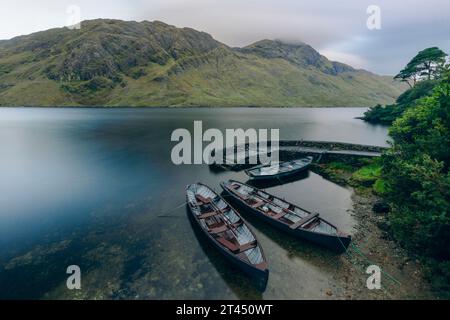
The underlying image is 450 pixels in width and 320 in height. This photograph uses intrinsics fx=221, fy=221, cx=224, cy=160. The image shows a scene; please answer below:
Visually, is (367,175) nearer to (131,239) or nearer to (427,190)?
(427,190)

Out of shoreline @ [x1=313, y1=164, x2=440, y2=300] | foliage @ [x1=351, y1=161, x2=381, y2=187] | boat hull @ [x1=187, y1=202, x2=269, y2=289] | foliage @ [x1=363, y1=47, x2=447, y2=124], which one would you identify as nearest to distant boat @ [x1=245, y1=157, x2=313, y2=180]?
foliage @ [x1=351, y1=161, x2=381, y2=187]

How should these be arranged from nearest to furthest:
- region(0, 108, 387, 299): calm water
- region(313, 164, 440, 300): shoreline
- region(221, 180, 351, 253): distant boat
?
1. region(313, 164, 440, 300): shoreline
2. region(0, 108, 387, 299): calm water
3. region(221, 180, 351, 253): distant boat

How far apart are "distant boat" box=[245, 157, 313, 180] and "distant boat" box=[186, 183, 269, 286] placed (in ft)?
42.1

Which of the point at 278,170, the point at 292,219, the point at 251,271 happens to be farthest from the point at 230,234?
the point at 278,170

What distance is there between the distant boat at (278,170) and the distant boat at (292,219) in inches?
339

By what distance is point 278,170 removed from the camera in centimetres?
4309

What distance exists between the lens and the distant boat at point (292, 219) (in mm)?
20516

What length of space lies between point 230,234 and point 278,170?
24.1 meters

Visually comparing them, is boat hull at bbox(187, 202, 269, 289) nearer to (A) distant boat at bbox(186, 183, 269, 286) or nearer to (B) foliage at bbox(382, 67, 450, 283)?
(A) distant boat at bbox(186, 183, 269, 286)

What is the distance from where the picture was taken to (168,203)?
3209 centimetres

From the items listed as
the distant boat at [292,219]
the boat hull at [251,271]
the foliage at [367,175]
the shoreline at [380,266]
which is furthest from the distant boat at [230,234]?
the foliage at [367,175]

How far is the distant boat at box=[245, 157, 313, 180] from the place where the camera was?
40.8 m
